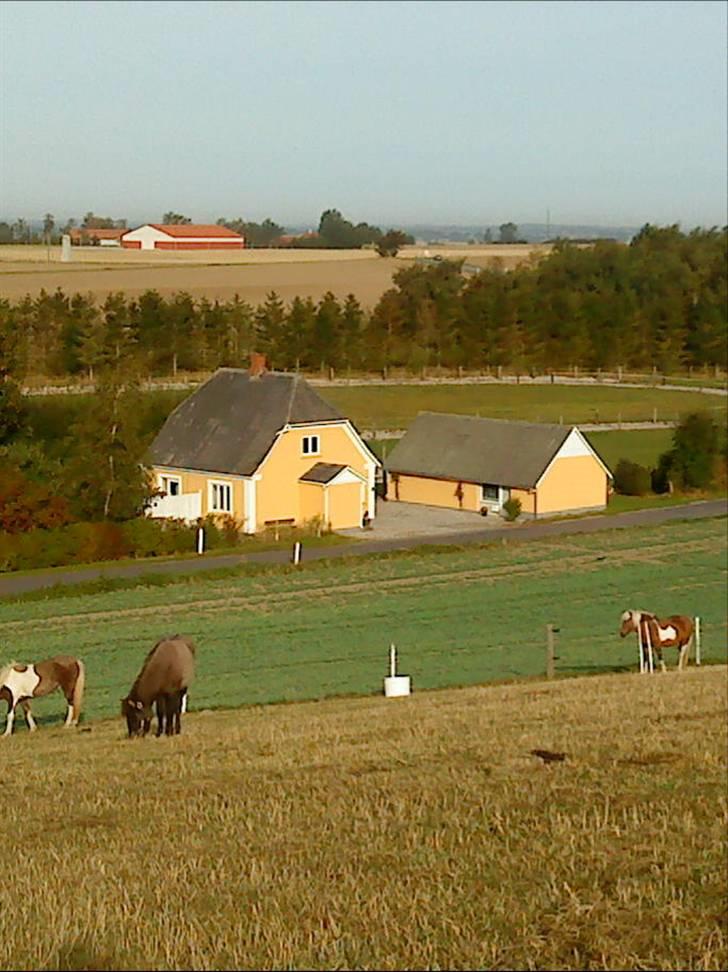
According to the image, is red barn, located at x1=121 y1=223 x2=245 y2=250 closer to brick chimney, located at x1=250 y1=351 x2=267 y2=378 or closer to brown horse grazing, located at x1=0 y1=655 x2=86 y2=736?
brown horse grazing, located at x1=0 y1=655 x2=86 y2=736

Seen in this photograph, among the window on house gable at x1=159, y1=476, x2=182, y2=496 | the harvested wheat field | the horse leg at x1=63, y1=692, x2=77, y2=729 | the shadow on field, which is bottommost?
the window on house gable at x1=159, y1=476, x2=182, y2=496

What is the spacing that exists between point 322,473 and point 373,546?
19.3 feet

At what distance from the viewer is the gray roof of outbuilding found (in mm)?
44281

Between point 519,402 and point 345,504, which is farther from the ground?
point 519,402

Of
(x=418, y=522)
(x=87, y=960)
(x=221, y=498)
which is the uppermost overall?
(x=87, y=960)

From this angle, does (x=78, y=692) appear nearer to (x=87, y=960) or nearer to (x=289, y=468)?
(x=87, y=960)

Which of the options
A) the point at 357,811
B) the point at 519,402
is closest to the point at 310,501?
the point at 357,811

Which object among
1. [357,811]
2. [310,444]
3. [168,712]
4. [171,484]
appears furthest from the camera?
[310,444]

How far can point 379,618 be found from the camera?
28.7m

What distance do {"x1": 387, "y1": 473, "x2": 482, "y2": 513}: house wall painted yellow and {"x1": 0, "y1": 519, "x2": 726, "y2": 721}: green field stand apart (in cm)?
990

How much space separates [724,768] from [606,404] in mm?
67482

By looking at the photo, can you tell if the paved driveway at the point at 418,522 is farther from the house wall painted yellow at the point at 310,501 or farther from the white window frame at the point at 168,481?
the white window frame at the point at 168,481

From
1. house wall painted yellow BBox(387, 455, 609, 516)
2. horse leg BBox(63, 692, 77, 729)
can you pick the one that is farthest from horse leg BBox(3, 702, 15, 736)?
house wall painted yellow BBox(387, 455, 609, 516)

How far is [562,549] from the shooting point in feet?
130
